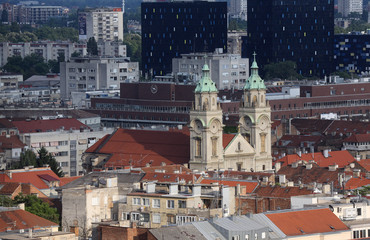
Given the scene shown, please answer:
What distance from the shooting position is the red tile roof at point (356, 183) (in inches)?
4747

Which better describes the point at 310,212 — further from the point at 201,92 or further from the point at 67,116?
the point at 67,116

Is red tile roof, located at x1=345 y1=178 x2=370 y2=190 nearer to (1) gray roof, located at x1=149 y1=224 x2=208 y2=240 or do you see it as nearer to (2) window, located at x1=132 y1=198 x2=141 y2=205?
(2) window, located at x1=132 y1=198 x2=141 y2=205

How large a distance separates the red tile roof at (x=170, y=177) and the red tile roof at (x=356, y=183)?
1034 cm

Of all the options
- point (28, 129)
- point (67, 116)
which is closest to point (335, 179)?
point (28, 129)

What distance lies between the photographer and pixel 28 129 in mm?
178625

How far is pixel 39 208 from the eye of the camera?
11200 cm

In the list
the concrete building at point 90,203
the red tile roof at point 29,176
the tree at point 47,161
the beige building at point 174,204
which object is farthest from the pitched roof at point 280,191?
the tree at point 47,161

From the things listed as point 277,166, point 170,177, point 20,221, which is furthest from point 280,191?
point 277,166

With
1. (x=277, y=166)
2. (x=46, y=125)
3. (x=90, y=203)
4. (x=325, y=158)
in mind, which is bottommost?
(x=325, y=158)

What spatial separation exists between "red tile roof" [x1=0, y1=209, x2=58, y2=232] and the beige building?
→ 4.62 metres

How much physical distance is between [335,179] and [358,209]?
96.5ft

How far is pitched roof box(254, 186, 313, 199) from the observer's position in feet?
357

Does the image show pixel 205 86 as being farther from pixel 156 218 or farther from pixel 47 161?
pixel 156 218

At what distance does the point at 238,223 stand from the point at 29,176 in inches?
1827
